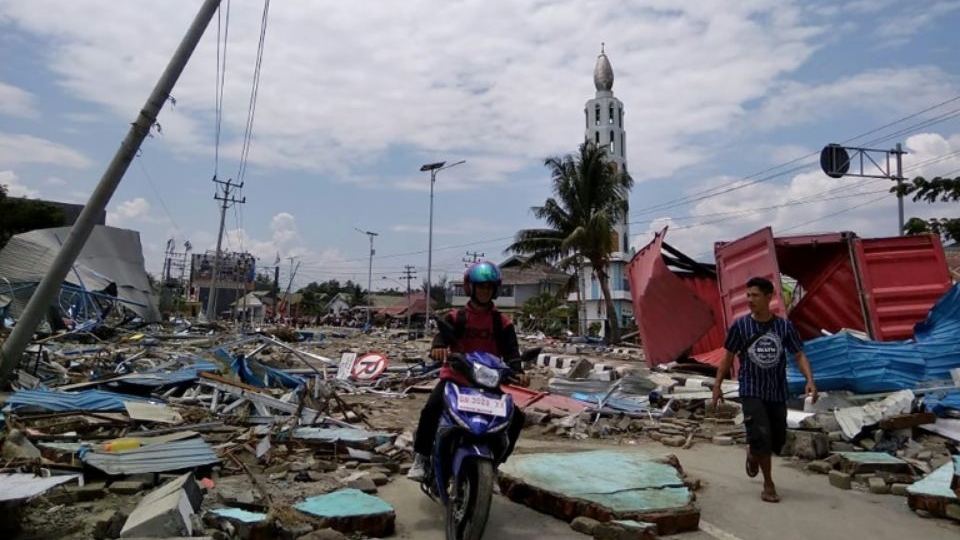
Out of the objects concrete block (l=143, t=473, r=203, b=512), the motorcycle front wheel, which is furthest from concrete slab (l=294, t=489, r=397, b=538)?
concrete block (l=143, t=473, r=203, b=512)

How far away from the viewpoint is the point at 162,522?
11.5ft

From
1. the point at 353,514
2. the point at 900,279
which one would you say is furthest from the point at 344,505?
the point at 900,279

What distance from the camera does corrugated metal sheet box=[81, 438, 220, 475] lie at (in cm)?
472

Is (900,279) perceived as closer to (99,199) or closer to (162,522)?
(162,522)

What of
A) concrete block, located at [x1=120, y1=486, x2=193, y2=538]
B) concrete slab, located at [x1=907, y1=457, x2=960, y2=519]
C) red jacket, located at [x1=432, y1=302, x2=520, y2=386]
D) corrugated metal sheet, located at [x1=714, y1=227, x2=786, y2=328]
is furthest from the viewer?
corrugated metal sheet, located at [x1=714, y1=227, x2=786, y2=328]

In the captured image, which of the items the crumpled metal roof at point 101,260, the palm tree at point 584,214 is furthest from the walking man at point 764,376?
the crumpled metal roof at point 101,260

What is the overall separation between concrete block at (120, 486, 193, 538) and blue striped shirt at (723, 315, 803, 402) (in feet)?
12.5

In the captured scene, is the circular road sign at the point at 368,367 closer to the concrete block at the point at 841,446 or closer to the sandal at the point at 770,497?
the concrete block at the point at 841,446

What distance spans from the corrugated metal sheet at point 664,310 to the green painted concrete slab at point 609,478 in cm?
751

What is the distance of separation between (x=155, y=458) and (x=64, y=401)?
2.91 meters

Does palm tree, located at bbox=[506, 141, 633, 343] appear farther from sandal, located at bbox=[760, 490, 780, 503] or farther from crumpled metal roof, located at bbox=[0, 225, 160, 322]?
sandal, located at bbox=[760, 490, 780, 503]

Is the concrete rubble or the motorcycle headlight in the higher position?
the motorcycle headlight

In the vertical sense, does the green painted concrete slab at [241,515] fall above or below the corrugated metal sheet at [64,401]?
below

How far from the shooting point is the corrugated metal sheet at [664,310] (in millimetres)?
12836
